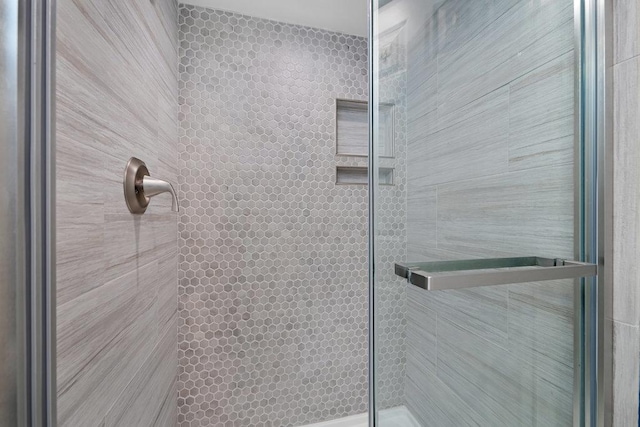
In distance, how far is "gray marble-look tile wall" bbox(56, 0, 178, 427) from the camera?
60cm

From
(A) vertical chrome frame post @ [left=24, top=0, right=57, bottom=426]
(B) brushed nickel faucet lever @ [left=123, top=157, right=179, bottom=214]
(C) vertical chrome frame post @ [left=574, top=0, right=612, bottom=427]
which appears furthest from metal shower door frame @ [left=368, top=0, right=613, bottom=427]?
(B) brushed nickel faucet lever @ [left=123, top=157, right=179, bottom=214]

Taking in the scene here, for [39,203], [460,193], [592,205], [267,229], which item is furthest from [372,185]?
[267,229]

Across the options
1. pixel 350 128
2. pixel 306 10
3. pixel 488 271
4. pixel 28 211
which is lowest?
pixel 488 271

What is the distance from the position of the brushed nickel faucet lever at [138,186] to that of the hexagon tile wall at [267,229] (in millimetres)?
586

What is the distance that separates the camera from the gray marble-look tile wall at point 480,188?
0.58m

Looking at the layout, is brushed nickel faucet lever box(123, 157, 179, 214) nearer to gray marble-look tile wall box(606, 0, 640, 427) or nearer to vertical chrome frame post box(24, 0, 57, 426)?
vertical chrome frame post box(24, 0, 57, 426)

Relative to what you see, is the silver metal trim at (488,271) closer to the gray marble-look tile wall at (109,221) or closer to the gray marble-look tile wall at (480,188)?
A: the gray marble-look tile wall at (480,188)

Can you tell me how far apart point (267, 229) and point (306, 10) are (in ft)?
3.79

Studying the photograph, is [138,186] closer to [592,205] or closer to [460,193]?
[460,193]

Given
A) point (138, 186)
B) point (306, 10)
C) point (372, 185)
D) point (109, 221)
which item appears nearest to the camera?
point (372, 185)

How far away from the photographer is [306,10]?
1.59 metres

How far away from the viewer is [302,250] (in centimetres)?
173

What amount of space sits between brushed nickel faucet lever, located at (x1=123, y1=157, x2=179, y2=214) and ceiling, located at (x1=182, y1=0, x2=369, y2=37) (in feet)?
3.45

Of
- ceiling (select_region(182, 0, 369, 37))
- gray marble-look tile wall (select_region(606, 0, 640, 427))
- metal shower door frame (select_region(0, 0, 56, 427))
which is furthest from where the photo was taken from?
ceiling (select_region(182, 0, 369, 37))
